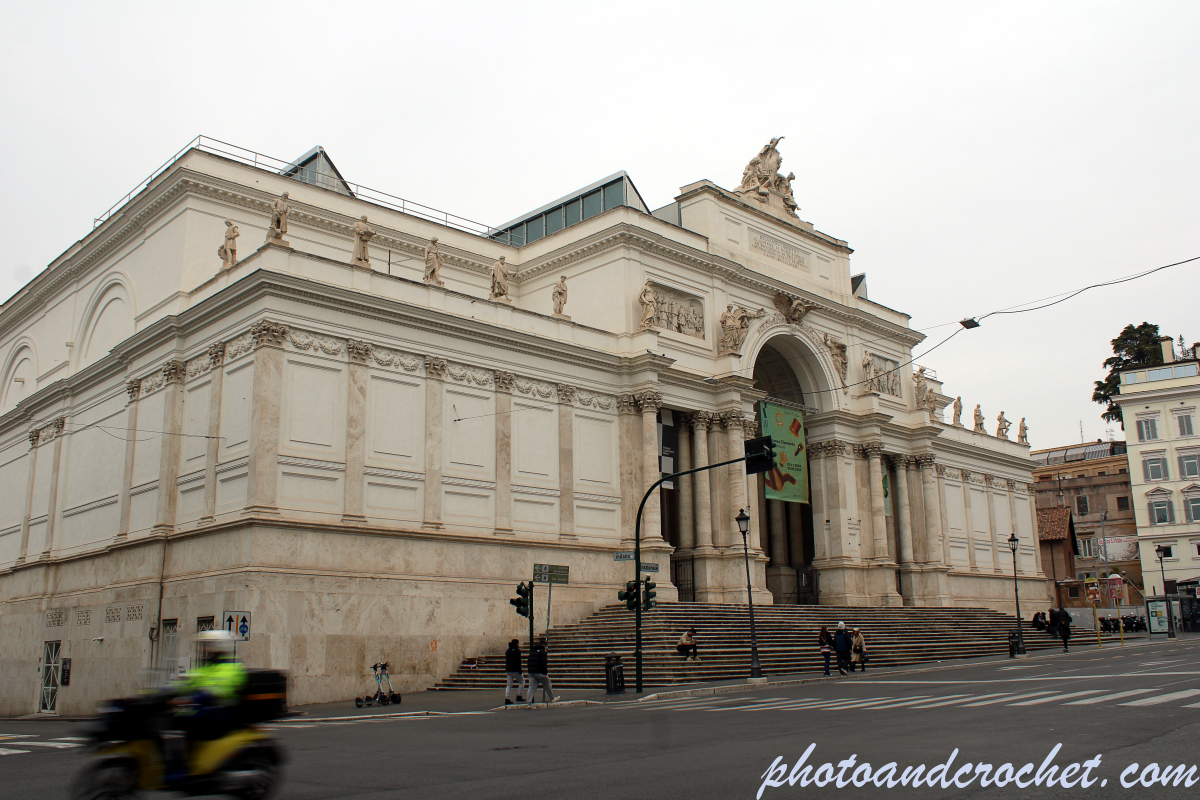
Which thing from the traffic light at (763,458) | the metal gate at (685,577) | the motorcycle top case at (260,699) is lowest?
the motorcycle top case at (260,699)

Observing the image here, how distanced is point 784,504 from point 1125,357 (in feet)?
174

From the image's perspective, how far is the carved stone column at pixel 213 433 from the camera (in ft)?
105

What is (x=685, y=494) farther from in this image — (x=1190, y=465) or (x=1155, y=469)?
(x=1190, y=465)

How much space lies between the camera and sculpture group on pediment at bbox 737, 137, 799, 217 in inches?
1965

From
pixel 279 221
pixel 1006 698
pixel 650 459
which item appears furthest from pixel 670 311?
pixel 1006 698

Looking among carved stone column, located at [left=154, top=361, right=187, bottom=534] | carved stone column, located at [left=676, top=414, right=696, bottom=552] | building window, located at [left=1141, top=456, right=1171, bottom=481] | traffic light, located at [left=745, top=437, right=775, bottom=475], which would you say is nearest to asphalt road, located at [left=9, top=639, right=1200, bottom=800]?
traffic light, located at [left=745, top=437, right=775, bottom=475]

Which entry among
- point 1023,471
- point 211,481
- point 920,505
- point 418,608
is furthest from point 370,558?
point 1023,471

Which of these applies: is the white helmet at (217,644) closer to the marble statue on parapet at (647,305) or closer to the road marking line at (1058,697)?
the road marking line at (1058,697)

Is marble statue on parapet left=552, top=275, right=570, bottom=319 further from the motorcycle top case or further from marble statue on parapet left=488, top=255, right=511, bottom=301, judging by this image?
the motorcycle top case

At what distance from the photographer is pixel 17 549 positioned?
44.2 metres

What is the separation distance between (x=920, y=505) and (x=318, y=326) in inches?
1410

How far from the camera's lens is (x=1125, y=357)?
8994 cm

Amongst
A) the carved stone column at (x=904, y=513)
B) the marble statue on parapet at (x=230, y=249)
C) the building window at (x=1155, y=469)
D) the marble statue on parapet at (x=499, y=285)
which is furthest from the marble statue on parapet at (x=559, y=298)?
the building window at (x=1155, y=469)

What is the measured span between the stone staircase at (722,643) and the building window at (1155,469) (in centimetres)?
4105
